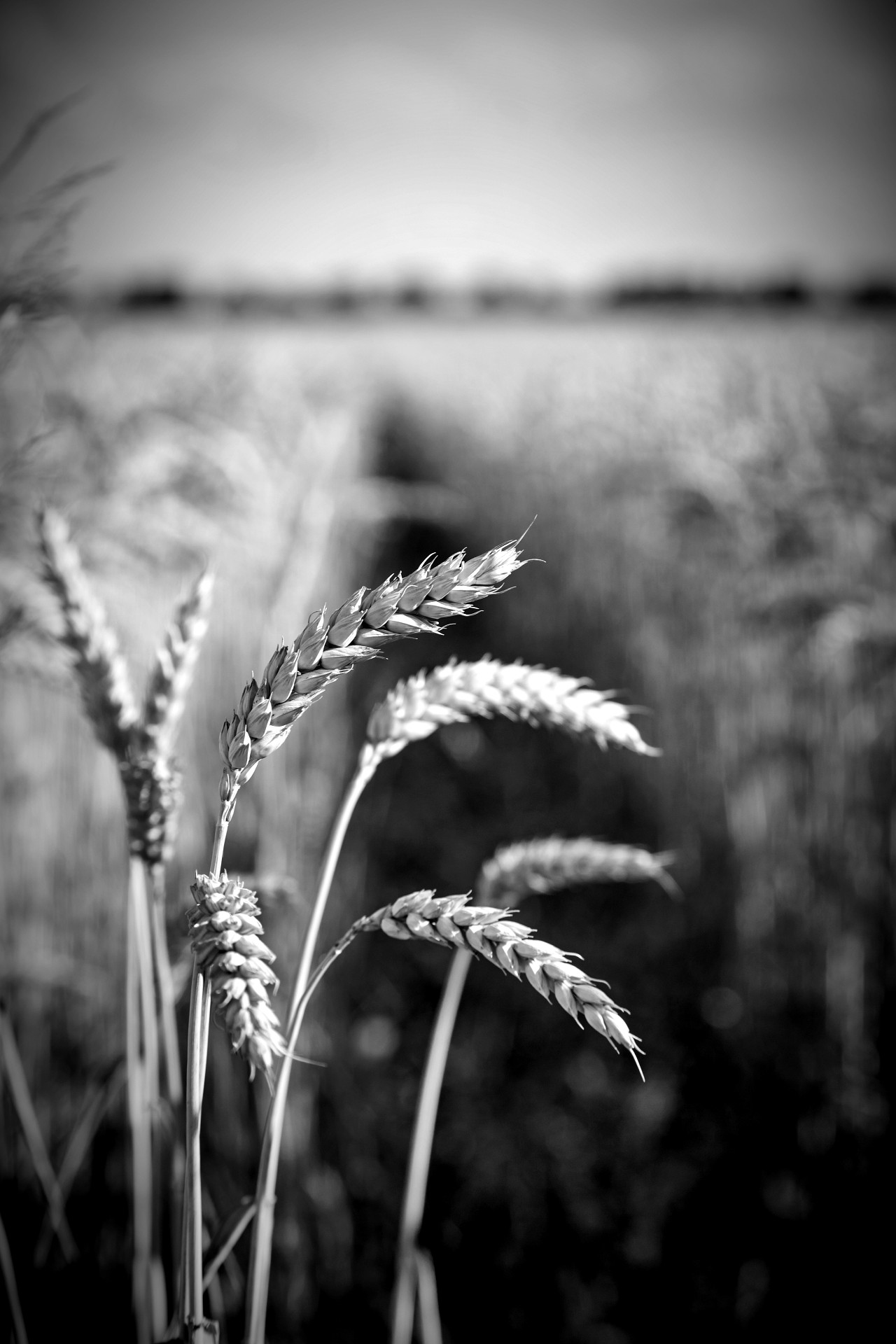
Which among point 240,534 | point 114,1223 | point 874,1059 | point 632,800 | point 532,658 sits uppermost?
point 532,658

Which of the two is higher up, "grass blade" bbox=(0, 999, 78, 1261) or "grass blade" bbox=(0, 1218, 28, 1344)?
"grass blade" bbox=(0, 999, 78, 1261)

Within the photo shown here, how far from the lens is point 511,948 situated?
1.91ft

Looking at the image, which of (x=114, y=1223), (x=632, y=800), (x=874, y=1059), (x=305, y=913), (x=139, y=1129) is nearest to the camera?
(x=139, y=1129)

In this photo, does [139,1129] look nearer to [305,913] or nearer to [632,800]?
[305,913]

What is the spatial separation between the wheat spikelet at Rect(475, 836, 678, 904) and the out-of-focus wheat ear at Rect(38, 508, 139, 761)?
0.43m

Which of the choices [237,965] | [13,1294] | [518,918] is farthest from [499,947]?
[518,918]

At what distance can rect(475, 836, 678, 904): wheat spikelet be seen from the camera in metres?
0.95

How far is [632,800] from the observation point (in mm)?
3576

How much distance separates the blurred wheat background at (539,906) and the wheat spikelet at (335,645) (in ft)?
0.93

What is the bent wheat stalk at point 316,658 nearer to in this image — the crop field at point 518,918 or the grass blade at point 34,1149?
the crop field at point 518,918

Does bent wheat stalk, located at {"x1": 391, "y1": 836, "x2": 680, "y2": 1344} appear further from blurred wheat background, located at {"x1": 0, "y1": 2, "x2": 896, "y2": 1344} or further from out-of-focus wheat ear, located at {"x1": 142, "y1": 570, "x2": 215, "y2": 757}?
out-of-focus wheat ear, located at {"x1": 142, "y1": 570, "x2": 215, "y2": 757}

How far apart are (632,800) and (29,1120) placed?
9.43 ft

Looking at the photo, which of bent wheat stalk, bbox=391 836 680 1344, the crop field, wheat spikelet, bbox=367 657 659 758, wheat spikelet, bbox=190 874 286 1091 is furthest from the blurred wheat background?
wheat spikelet, bbox=190 874 286 1091

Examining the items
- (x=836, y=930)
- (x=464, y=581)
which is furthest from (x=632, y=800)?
(x=464, y=581)
